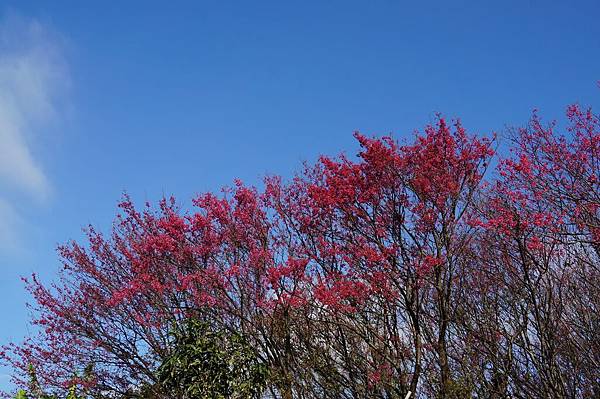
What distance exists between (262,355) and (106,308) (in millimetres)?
3651

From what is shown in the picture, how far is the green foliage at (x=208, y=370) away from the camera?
8.79m

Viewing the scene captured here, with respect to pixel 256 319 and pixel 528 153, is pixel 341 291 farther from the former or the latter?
pixel 528 153

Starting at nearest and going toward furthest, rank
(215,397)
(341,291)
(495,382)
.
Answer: (215,397), (341,291), (495,382)

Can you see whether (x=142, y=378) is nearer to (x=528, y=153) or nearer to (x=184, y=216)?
(x=184, y=216)

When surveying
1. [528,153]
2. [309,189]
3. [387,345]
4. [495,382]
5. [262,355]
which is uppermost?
[309,189]

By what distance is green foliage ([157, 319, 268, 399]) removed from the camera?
8.79m

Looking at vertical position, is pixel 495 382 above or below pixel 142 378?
below

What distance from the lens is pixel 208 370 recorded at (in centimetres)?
888


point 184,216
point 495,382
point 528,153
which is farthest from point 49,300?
point 528,153

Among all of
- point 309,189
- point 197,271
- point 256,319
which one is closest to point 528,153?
point 309,189

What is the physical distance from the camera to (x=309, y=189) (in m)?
11.5

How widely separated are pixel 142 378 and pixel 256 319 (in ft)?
10.2

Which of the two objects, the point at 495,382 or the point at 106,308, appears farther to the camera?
the point at 106,308

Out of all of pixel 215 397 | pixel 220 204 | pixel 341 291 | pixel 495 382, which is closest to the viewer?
pixel 215 397
